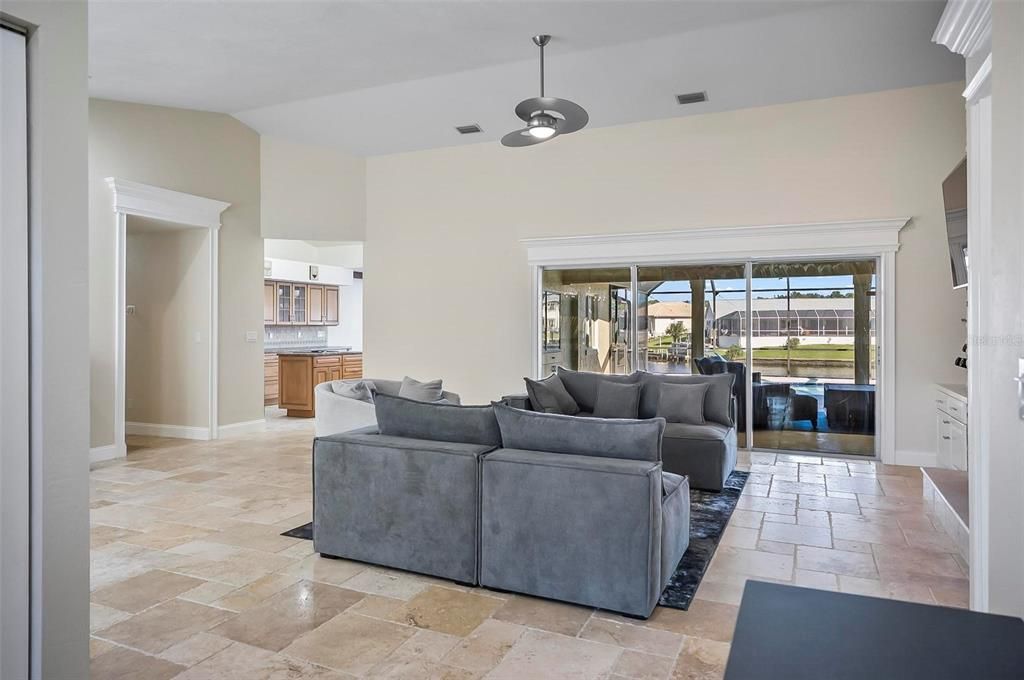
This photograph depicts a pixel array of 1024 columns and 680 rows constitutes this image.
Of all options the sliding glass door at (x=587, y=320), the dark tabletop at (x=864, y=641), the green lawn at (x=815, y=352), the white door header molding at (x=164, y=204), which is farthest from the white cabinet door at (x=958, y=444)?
the white door header molding at (x=164, y=204)

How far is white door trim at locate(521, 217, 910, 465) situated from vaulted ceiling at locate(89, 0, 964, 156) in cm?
125

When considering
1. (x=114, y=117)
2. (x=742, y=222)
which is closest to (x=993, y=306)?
(x=742, y=222)

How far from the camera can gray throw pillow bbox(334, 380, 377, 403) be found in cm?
548

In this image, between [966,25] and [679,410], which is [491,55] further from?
[966,25]

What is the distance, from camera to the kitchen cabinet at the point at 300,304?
10.3m

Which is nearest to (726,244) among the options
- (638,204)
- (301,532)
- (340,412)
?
(638,204)

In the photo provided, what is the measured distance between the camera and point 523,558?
2.90 meters

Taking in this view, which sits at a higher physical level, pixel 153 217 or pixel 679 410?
pixel 153 217

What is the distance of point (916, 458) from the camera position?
234 inches

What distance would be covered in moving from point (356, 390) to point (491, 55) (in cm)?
310

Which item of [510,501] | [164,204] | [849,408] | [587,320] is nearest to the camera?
[510,501]

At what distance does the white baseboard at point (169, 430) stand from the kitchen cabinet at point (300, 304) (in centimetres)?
305

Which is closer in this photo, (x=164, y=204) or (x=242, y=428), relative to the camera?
(x=164, y=204)

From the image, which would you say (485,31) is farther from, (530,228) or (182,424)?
(182,424)
